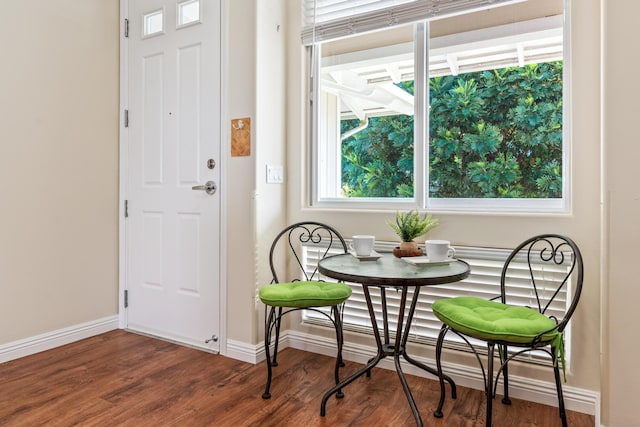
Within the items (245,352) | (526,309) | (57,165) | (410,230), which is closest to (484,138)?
(410,230)

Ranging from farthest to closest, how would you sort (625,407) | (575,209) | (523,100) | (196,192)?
(196,192) → (523,100) → (575,209) → (625,407)

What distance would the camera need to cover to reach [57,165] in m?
2.65

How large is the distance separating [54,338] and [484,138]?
2869mm

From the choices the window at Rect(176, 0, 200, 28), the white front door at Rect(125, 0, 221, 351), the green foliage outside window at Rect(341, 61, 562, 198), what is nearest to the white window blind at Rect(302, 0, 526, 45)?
the green foliage outside window at Rect(341, 61, 562, 198)

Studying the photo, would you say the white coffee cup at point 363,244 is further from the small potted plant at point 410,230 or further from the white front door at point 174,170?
the white front door at point 174,170

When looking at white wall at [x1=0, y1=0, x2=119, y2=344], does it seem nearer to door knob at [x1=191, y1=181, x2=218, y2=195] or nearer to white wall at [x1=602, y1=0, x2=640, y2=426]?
door knob at [x1=191, y1=181, x2=218, y2=195]

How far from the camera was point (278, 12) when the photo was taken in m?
2.58

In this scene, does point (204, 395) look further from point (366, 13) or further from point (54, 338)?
point (366, 13)

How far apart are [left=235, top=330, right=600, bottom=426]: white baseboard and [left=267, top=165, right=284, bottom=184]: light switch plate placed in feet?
3.23

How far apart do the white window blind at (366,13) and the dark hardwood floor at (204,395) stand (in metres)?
1.95

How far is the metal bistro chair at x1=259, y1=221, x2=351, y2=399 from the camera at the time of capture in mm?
1988

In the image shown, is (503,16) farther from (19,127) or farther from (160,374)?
(19,127)

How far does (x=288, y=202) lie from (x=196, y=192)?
0.60 m

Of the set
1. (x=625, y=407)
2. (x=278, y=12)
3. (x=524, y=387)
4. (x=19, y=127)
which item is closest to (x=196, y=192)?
(x=19, y=127)
